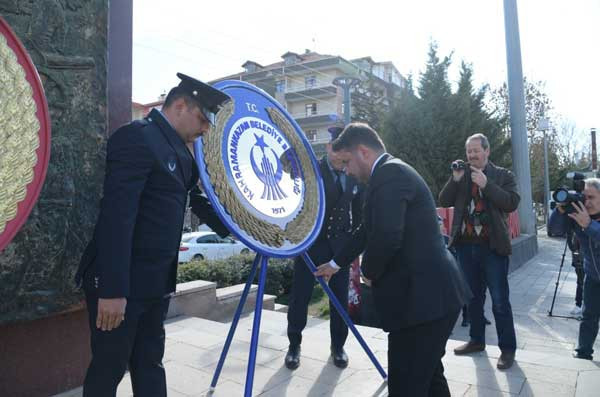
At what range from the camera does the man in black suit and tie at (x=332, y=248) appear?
12.5ft

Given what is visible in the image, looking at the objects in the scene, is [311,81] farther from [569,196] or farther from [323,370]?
[323,370]

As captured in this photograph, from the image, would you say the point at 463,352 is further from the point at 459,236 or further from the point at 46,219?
the point at 46,219

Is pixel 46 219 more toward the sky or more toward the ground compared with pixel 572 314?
more toward the sky

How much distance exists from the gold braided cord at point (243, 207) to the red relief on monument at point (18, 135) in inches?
34.4

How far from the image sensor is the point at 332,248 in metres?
3.86

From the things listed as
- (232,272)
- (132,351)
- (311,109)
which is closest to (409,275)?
(132,351)

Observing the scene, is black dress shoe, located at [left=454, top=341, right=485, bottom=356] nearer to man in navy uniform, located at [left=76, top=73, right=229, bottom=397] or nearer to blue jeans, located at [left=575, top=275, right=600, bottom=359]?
blue jeans, located at [left=575, top=275, right=600, bottom=359]

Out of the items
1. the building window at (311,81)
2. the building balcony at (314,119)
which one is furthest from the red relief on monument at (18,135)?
the building window at (311,81)

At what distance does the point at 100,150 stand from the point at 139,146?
125cm

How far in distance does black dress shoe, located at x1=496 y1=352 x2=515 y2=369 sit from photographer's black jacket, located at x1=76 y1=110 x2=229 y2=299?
2.81m

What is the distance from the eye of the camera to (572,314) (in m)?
6.89

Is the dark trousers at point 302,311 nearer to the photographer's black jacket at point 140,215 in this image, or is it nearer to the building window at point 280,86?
the photographer's black jacket at point 140,215

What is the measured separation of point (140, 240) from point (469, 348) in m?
3.24

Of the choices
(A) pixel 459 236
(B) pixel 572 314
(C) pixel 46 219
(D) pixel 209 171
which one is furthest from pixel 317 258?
(B) pixel 572 314
